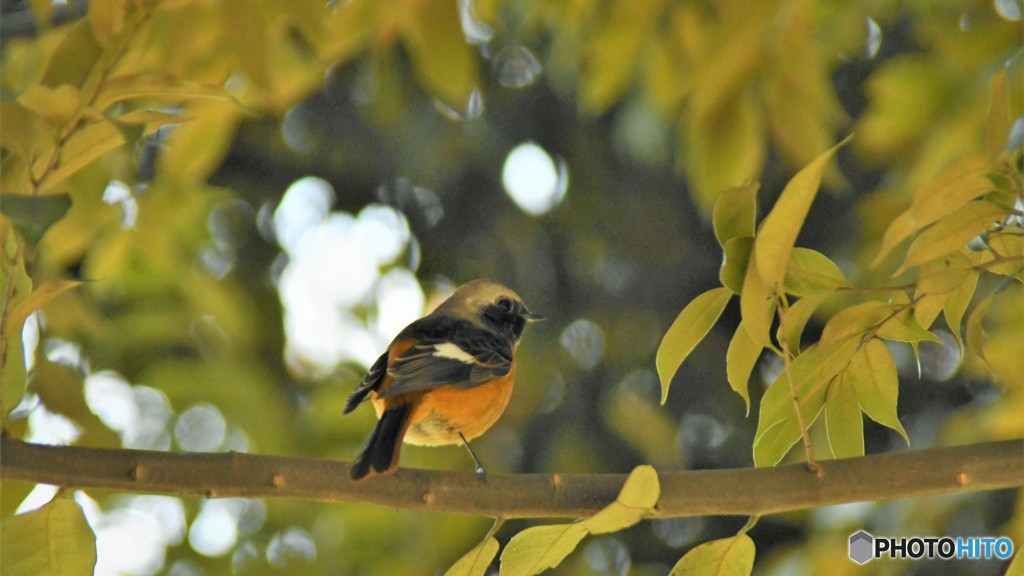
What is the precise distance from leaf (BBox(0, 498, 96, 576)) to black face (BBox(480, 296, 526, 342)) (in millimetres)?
2108

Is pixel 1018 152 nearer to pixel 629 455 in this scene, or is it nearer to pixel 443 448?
pixel 443 448

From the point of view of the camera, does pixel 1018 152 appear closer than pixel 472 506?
Yes

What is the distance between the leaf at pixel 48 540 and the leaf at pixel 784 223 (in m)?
1.18

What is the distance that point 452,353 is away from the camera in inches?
114

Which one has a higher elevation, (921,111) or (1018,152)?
(1018,152)

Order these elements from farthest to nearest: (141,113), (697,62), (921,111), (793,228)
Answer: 1. (921,111)
2. (697,62)
3. (141,113)
4. (793,228)

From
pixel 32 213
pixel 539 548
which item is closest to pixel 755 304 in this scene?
pixel 539 548

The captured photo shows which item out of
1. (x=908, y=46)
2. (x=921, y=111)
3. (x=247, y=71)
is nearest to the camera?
(x=247, y=71)

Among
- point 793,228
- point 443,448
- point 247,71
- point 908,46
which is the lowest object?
point 443,448

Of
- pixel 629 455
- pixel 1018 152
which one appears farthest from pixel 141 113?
pixel 629 455

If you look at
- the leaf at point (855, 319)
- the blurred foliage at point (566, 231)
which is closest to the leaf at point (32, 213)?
the blurred foliage at point (566, 231)

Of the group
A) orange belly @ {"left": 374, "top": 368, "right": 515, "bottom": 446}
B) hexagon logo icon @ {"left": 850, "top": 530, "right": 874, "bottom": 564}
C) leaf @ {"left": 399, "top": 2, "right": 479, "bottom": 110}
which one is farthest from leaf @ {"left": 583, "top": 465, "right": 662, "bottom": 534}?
hexagon logo icon @ {"left": 850, "top": 530, "right": 874, "bottom": 564}

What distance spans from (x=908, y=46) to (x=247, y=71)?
375 centimetres

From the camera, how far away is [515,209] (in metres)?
5.61
